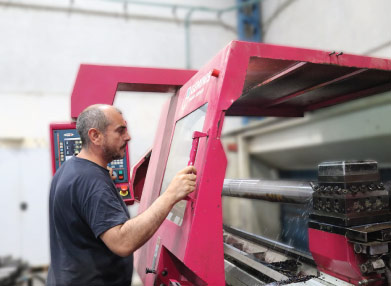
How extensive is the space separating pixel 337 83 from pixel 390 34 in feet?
4.54

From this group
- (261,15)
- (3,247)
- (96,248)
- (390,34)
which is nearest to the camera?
(96,248)

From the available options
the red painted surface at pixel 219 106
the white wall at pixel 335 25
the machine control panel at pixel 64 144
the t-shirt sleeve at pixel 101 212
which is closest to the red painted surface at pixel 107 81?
the machine control panel at pixel 64 144

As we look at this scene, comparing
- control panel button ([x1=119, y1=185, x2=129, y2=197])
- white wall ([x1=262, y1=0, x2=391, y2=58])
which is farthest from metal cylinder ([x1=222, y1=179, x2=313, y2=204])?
white wall ([x1=262, y1=0, x2=391, y2=58])

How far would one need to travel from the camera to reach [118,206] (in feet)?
3.60

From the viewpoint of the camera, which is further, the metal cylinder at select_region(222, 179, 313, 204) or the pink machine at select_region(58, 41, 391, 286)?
the metal cylinder at select_region(222, 179, 313, 204)

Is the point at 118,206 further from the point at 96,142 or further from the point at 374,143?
the point at 374,143

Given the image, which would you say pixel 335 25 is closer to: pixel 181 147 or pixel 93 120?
pixel 181 147

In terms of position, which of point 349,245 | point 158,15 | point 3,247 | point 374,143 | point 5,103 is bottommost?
point 3,247

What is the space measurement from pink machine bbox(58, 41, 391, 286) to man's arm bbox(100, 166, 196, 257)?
0.05 m

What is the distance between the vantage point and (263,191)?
164 centimetres

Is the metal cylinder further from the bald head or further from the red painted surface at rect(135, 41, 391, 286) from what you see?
the bald head

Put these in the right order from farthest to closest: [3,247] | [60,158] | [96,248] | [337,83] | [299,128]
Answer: [3,247] < [299,128] < [60,158] < [337,83] < [96,248]

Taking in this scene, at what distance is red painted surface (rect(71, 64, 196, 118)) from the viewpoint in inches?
66.0

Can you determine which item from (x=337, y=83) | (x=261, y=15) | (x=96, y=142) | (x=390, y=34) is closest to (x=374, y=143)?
(x=390, y=34)
